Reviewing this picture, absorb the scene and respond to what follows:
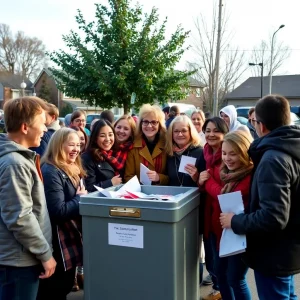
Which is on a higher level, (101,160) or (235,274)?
(101,160)

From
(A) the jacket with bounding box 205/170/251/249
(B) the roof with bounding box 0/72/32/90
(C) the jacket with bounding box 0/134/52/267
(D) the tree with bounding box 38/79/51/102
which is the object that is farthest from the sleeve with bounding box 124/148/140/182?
(B) the roof with bounding box 0/72/32/90

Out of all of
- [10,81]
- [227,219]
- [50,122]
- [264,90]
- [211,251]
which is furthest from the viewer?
[10,81]

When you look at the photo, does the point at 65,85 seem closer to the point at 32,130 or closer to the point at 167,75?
the point at 167,75

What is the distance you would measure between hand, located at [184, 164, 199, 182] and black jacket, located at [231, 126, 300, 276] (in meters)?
0.75

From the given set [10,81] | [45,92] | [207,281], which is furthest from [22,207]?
[10,81]

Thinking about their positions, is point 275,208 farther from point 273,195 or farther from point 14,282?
point 14,282

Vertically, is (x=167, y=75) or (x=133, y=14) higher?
(x=133, y=14)

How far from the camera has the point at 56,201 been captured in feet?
8.15

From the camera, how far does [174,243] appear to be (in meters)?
1.94

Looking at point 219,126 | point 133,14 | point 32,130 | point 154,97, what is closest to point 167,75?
point 154,97

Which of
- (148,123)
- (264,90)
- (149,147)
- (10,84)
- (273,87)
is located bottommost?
(149,147)

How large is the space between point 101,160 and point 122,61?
884cm

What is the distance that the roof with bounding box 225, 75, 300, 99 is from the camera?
1777 inches

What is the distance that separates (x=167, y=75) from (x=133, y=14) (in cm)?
231
